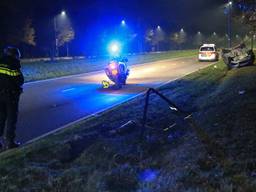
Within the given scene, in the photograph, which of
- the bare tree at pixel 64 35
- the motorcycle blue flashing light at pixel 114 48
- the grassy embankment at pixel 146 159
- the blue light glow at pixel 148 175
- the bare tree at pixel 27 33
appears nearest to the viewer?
the grassy embankment at pixel 146 159

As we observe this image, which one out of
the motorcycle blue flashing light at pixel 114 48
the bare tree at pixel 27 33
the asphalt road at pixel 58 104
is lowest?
the asphalt road at pixel 58 104

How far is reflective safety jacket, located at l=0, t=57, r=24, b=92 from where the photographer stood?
8.59 metres

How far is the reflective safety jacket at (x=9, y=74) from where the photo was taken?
8594 mm

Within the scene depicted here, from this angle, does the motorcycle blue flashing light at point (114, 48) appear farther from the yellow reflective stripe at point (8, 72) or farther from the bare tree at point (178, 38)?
the bare tree at point (178, 38)

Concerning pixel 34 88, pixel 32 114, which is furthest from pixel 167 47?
pixel 32 114

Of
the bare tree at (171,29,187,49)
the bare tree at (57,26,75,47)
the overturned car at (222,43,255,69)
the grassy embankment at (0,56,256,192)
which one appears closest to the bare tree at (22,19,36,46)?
the bare tree at (57,26,75,47)

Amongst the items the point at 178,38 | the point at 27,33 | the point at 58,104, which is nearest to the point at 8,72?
the point at 58,104

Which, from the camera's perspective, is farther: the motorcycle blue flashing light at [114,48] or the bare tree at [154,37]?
the bare tree at [154,37]

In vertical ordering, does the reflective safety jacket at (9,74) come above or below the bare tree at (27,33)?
below

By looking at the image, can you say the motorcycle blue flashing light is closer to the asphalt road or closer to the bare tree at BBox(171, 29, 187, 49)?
the asphalt road

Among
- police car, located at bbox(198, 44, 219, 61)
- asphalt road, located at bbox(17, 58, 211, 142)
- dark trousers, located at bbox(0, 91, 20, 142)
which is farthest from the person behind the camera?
police car, located at bbox(198, 44, 219, 61)

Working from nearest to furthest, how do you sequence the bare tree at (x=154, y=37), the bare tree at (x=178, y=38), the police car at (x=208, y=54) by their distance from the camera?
1. the police car at (x=208, y=54)
2. the bare tree at (x=154, y=37)
3. the bare tree at (x=178, y=38)

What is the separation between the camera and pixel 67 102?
16.7 meters

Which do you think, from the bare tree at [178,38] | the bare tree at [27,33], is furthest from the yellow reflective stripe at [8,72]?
the bare tree at [178,38]
